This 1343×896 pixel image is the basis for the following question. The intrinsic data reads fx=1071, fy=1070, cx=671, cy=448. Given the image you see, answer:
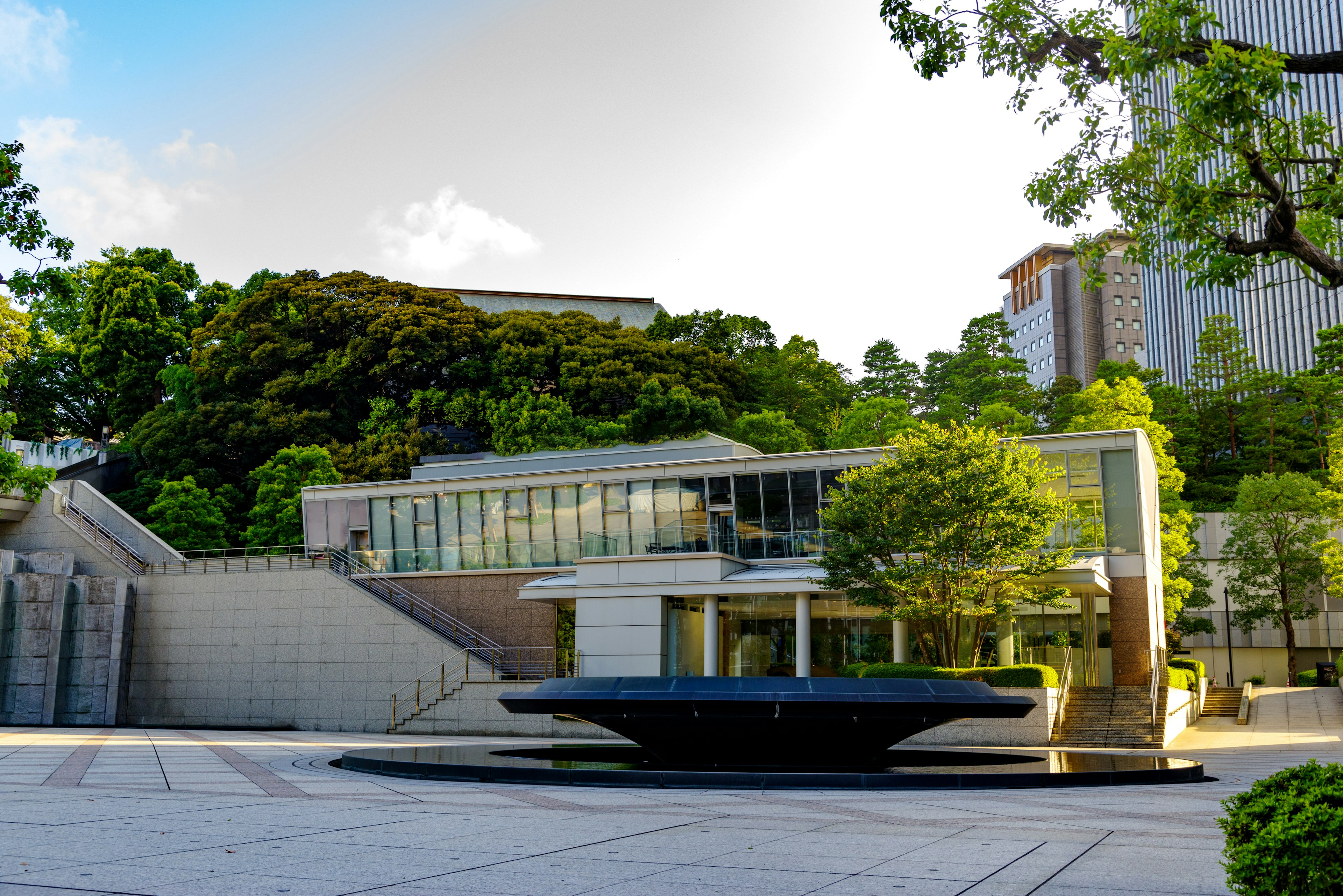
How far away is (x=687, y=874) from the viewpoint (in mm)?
6746

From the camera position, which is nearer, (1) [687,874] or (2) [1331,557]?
(1) [687,874]

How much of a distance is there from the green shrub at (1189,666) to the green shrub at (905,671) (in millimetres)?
13456

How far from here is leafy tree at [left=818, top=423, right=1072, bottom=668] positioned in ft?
83.8

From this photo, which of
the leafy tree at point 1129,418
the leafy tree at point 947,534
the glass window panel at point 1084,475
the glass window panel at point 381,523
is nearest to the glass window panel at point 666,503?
the leafy tree at point 947,534

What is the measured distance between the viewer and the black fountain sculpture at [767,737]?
13336mm

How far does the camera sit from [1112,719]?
26406 millimetres

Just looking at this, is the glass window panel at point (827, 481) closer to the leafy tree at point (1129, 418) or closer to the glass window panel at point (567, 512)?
the glass window panel at point (567, 512)

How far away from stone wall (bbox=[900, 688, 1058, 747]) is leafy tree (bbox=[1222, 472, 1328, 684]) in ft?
91.5

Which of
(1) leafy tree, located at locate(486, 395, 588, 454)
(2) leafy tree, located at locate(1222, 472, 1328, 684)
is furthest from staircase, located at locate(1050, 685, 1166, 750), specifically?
(1) leafy tree, located at locate(486, 395, 588, 454)

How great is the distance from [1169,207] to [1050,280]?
4343 inches

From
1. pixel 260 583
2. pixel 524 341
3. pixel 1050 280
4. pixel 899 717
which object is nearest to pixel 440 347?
pixel 524 341

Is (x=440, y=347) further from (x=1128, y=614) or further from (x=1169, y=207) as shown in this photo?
(x=1169, y=207)

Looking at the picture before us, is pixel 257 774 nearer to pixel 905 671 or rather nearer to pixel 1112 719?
pixel 905 671

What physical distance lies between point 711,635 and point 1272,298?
79.1 meters
